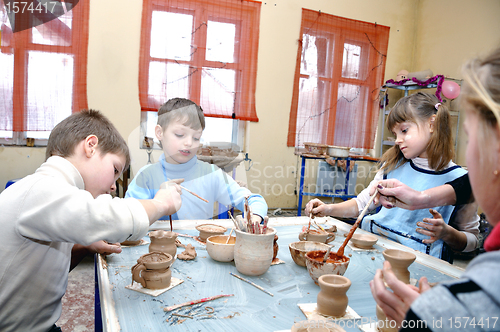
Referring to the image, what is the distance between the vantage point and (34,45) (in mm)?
4039

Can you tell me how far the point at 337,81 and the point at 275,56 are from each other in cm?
117

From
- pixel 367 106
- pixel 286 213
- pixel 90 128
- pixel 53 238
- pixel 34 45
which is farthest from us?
pixel 367 106

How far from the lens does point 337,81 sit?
5.46 meters

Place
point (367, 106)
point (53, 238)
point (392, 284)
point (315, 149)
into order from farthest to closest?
point (367, 106), point (315, 149), point (53, 238), point (392, 284)

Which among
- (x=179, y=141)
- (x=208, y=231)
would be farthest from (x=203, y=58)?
(x=208, y=231)

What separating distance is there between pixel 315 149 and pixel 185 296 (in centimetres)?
411

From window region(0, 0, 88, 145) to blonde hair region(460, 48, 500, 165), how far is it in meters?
4.61

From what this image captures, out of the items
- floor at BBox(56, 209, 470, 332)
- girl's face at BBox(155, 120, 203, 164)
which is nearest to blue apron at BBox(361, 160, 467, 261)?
girl's face at BBox(155, 120, 203, 164)

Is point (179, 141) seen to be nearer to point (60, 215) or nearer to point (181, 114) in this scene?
point (181, 114)

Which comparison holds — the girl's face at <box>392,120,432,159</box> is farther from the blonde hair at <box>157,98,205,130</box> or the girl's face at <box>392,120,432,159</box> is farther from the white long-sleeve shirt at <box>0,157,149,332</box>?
the white long-sleeve shirt at <box>0,157,149,332</box>

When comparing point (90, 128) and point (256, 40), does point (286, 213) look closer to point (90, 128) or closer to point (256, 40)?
point (256, 40)

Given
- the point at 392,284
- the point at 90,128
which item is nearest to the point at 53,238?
the point at 90,128

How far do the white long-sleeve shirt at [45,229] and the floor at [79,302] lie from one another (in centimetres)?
109

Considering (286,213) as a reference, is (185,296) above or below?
above
